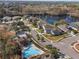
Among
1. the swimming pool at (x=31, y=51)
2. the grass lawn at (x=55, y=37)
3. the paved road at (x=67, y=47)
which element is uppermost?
the swimming pool at (x=31, y=51)

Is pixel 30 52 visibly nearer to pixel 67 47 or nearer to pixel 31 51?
pixel 31 51

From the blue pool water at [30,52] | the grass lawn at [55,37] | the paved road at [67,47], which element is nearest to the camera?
the blue pool water at [30,52]

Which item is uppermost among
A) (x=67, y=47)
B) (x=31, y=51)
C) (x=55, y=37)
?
(x=31, y=51)

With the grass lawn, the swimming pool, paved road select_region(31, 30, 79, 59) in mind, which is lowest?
the grass lawn

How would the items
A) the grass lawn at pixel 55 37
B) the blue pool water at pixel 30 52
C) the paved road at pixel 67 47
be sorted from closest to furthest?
1. the blue pool water at pixel 30 52
2. the paved road at pixel 67 47
3. the grass lawn at pixel 55 37

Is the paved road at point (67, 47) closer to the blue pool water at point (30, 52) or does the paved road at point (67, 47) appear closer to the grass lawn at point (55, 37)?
the grass lawn at point (55, 37)

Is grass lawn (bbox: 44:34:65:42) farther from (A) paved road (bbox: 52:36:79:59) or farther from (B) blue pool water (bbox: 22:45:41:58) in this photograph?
(B) blue pool water (bbox: 22:45:41:58)

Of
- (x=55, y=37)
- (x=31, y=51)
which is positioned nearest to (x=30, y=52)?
(x=31, y=51)

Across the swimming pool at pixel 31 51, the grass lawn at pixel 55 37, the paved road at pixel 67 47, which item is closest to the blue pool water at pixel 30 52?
the swimming pool at pixel 31 51

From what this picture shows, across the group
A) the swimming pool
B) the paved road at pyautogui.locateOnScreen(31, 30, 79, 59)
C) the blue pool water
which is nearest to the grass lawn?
the paved road at pyautogui.locateOnScreen(31, 30, 79, 59)

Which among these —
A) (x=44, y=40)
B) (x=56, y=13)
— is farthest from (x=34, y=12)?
(x=44, y=40)

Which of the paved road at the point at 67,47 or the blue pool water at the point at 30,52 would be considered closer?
the blue pool water at the point at 30,52

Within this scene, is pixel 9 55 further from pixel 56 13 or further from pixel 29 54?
pixel 56 13
